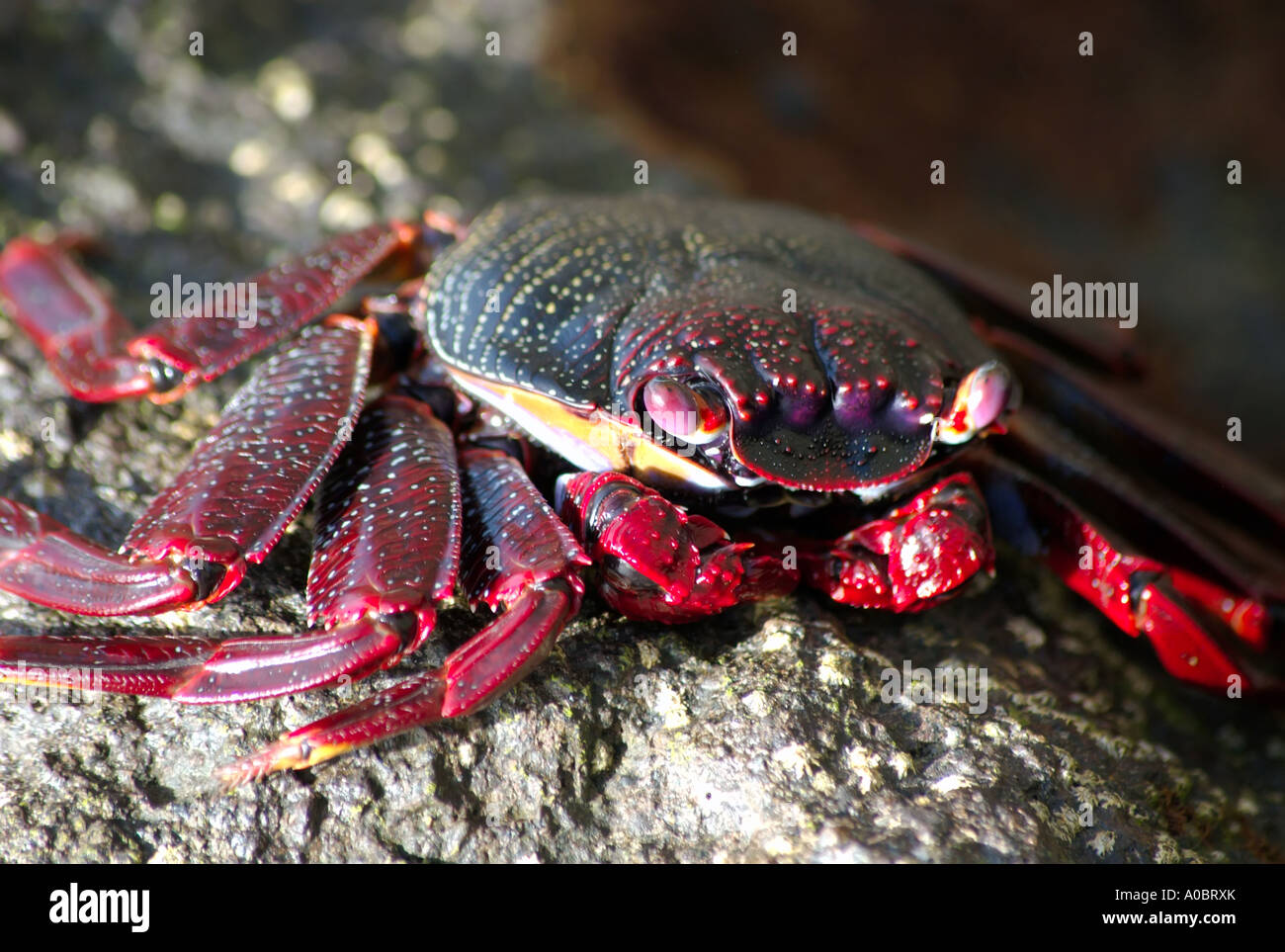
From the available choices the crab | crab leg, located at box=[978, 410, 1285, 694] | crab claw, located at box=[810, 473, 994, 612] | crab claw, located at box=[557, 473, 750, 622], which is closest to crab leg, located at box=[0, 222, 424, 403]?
the crab

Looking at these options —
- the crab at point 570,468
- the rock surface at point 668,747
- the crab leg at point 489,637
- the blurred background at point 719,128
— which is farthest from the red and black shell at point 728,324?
the blurred background at point 719,128

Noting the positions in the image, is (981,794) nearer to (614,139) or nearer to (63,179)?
(614,139)

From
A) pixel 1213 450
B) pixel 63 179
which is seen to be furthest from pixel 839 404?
pixel 63 179

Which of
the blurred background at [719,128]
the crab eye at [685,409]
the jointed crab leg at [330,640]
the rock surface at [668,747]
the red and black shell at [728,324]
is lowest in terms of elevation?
the rock surface at [668,747]

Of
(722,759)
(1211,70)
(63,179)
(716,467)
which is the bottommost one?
(722,759)

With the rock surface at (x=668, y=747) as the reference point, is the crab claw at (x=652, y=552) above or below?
above

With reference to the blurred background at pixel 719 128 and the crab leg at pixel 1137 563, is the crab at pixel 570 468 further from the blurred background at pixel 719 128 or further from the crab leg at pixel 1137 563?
the blurred background at pixel 719 128

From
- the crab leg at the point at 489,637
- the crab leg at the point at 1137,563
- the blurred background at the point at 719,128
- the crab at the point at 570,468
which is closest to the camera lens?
the crab leg at the point at 489,637
